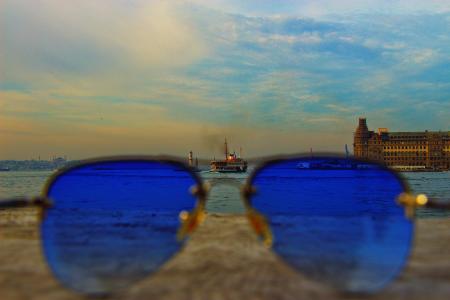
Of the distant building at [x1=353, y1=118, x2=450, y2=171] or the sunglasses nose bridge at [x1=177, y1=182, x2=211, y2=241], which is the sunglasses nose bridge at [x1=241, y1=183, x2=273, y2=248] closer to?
the sunglasses nose bridge at [x1=177, y1=182, x2=211, y2=241]

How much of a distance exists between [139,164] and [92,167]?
268 millimetres

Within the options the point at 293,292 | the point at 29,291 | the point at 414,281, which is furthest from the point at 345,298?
the point at 29,291

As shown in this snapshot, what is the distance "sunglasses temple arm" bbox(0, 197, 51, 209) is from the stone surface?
1.19ft

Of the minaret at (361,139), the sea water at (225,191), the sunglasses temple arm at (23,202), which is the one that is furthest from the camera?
the minaret at (361,139)

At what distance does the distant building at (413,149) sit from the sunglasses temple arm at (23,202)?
118910mm

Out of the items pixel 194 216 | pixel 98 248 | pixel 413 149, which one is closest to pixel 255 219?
pixel 194 216

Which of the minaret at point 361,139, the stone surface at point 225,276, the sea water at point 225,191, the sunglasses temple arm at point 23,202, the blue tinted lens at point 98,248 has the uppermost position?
the minaret at point 361,139

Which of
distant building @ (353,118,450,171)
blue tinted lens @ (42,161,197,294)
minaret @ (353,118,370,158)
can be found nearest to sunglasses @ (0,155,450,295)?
blue tinted lens @ (42,161,197,294)

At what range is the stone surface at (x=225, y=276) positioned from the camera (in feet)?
6.39

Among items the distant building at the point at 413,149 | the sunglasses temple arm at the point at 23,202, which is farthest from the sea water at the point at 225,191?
the distant building at the point at 413,149

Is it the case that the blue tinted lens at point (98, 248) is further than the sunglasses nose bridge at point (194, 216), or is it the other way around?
the sunglasses nose bridge at point (194, 216)

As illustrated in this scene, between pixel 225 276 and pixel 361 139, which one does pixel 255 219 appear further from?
Result: pixel 361 139

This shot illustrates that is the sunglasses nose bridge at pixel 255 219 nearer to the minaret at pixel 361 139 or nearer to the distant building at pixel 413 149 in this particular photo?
the distant building at pixel 413 149

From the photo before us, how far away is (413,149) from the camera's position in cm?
11906
